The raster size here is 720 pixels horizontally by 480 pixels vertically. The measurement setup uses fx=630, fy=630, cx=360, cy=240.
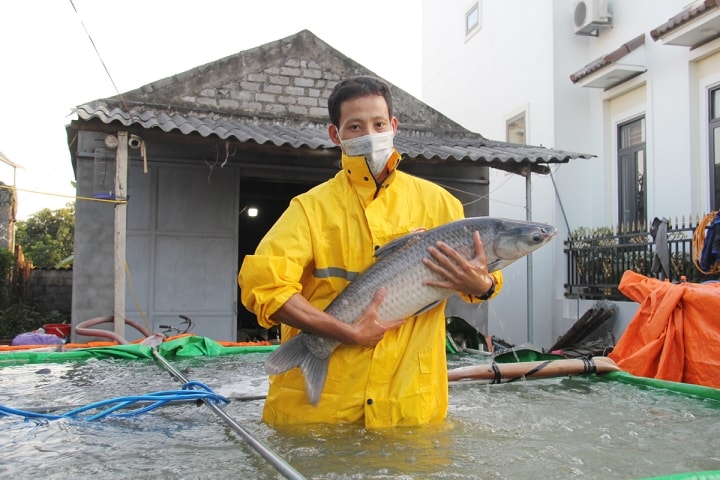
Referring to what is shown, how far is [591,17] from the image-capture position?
11.2 metres

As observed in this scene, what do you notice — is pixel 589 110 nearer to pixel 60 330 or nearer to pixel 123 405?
pixel 60 330

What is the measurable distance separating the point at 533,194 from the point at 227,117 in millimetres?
6453

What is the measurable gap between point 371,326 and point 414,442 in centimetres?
53

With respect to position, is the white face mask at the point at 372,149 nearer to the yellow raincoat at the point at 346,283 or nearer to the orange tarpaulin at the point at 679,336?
the yellow raincoat at the point at 346,283

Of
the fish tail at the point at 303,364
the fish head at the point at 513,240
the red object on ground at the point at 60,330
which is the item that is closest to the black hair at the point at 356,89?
the fish head at the point at 513,240

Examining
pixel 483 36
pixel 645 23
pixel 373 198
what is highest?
pixel 483 36

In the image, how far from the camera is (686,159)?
955cm

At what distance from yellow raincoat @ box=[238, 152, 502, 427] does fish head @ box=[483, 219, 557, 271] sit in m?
0.11

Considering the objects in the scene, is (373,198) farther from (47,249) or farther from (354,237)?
(47,249)

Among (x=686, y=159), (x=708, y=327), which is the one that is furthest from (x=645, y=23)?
(x=708, y=327)

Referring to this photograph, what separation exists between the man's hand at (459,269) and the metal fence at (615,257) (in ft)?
22.3

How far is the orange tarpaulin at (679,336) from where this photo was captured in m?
5.27

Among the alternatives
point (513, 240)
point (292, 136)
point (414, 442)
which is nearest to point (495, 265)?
point (513, 240)

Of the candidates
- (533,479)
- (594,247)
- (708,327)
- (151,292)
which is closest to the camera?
(533,479)
